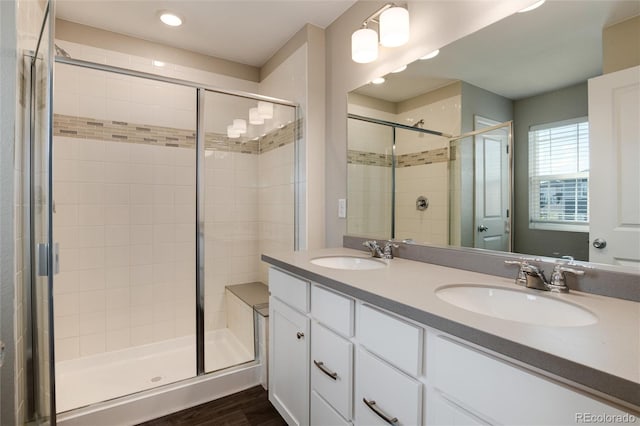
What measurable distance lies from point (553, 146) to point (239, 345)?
7.04ft

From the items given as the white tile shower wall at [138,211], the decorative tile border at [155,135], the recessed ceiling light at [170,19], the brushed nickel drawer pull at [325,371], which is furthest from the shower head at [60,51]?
the brushed nickel drawer pull at [325,371]

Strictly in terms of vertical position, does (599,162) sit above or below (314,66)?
below

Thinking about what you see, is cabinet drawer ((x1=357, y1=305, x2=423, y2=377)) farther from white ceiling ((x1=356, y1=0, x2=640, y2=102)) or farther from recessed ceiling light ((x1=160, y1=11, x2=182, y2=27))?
recessed ceiling light ((x1=160, y1=11, x2=182, y2=27))

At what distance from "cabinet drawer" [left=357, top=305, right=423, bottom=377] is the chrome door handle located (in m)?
0.67

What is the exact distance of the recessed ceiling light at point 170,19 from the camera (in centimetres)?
209

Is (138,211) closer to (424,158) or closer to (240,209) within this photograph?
(240,209)

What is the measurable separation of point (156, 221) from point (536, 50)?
2.60m

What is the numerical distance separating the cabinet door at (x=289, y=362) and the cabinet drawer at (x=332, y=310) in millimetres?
126

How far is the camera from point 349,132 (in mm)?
2029

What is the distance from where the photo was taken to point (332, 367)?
1196mm

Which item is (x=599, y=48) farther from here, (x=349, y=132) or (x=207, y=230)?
(x=207, y=230)

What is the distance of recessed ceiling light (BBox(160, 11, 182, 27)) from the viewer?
209 centimetres

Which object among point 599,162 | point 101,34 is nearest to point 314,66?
point 101,34

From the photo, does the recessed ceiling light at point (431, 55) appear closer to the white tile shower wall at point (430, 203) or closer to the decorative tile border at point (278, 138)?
the white tile shower wall at point (430, 203)
